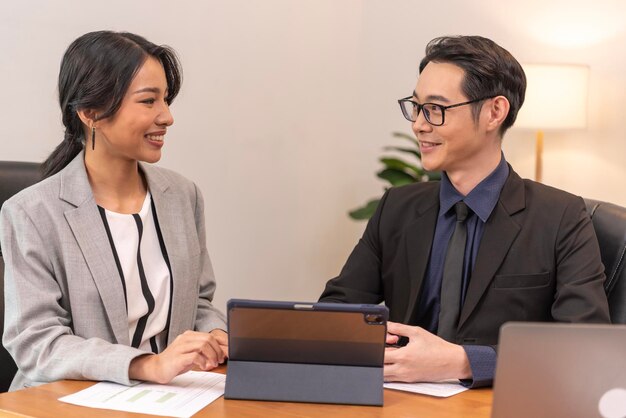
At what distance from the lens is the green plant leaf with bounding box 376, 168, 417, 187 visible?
176 inches

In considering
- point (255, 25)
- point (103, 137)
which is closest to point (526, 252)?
point (103, 137)

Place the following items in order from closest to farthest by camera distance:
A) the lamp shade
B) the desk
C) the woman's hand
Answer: the desk → the woman's hand → the lamp shade

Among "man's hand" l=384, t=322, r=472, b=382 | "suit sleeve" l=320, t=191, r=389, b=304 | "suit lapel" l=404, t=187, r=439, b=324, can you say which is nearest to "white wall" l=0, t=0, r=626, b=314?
"suit sleeve" l=320, t=191, r=389, b=304

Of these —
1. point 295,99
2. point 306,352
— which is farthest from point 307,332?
point 295,99

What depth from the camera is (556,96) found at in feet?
13.4

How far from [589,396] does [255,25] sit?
3.32 metres

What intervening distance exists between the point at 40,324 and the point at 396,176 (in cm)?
272

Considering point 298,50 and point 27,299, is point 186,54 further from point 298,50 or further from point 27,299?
point 27,299

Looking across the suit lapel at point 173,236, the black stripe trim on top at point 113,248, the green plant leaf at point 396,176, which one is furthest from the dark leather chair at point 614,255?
the green plant leaf at point 396,176

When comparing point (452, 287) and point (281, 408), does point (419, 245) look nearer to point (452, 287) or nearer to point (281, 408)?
point (452, 287)

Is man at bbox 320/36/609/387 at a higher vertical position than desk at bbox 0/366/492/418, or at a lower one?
higher

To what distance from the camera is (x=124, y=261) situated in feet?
7.36

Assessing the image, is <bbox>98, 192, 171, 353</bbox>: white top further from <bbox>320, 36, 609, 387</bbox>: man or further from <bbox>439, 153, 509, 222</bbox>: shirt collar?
<bbox>439, 153, 509, 222</bbox>: shirt collar

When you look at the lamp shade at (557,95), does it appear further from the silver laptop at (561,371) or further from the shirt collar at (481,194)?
the silver laptop at (561,371)
